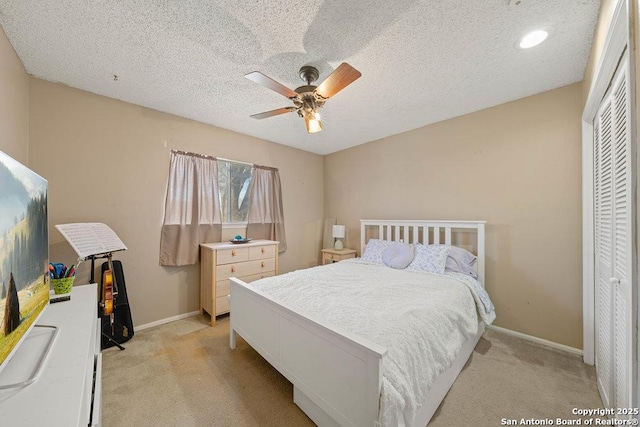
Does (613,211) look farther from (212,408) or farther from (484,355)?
(212,408)

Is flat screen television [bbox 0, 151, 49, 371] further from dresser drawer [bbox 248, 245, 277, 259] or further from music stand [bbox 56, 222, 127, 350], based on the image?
dresser drawer [bbox 248, 245, 277, 259]

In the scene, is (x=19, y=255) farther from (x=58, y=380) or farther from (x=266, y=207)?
(x=266, y=207)

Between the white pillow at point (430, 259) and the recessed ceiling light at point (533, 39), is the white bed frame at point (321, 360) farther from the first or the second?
the recessed ceiling light at point (533, 39)

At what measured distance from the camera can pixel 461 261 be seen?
2.64 m

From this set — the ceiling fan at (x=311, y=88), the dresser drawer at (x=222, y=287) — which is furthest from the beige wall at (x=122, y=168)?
the ceiling fan at (x=311, y=88)

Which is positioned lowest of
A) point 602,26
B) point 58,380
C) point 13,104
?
point 58,380

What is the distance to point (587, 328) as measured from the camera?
208 centimetres

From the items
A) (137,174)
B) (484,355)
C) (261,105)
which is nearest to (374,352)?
(484,355)

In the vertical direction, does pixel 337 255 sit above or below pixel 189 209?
below

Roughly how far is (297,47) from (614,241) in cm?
239

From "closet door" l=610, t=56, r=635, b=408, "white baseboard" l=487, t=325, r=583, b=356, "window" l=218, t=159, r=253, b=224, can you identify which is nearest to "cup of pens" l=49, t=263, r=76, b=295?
"window" l=218, t=159, r=253, b=224

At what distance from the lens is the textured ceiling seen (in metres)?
1.46

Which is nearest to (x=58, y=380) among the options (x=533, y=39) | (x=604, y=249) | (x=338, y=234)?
(x=604, y=249)

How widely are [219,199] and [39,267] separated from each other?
2183 millimetres
